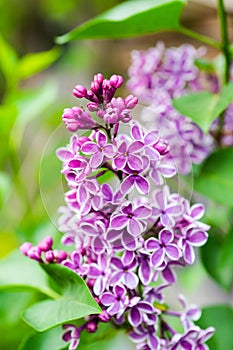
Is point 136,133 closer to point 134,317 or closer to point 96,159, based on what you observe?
point 96,159

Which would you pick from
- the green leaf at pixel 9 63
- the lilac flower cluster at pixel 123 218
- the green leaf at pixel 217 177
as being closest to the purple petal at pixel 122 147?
the lilac flower cluster at pixel 123 218

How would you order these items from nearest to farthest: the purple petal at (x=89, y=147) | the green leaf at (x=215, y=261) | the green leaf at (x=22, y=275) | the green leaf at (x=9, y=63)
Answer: the purple petal at (x=89, y=147)
the green leaf at (x=22, y=275)
the green leaf at (x=215, y=261)
the green leaf at (x=9, y=63)

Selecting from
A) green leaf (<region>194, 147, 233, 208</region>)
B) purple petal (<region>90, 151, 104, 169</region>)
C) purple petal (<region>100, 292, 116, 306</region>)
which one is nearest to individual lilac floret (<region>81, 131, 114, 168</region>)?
purple petal (<region>90, 151, 104, 169</region>)

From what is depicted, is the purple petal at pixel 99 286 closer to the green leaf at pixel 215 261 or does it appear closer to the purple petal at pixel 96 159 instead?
the purple petal at pixel 96 159

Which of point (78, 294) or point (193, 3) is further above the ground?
point (78, 294)

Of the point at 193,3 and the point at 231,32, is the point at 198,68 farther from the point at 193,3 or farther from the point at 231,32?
the point at 193,3

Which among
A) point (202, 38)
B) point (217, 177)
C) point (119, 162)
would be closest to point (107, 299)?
point (119, 162)

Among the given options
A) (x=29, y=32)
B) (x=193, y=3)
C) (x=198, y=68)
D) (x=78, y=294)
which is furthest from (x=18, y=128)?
(x=29, y=32)
